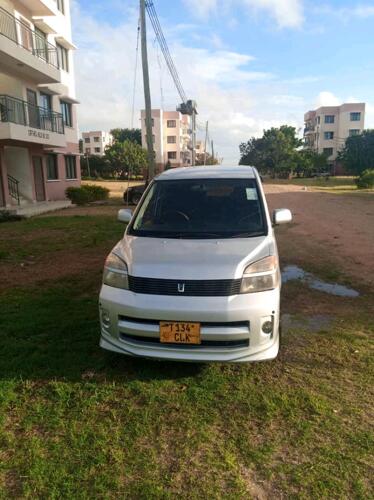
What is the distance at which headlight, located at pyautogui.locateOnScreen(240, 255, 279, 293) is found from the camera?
3.20m

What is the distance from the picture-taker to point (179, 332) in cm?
310

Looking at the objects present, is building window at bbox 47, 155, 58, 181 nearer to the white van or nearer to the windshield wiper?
the white van

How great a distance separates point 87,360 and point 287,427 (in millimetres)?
1932

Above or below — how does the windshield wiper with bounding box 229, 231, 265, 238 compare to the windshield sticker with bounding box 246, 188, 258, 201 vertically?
below

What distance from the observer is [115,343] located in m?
3.34

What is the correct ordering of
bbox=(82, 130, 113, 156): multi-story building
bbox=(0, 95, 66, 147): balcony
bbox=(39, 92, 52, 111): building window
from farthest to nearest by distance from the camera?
bbox=(82, 130, 113, 156): multi-story building
bbox=(39, 92, 52, 111): building window
bbox=(0, 95, 66, 147): balcony

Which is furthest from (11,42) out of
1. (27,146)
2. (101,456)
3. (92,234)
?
(101,456)

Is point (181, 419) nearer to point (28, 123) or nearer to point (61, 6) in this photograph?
point (28, 123)

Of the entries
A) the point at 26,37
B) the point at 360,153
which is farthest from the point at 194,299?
the point at 360,153

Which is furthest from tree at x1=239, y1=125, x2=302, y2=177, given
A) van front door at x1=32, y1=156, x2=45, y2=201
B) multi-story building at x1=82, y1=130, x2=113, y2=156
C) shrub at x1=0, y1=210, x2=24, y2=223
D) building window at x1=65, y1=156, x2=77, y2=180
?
multi-story building at x1=82, y1=130, x2=113, y2=156

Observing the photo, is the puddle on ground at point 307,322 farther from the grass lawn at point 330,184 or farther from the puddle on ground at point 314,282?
the grass lawn at point 330,184

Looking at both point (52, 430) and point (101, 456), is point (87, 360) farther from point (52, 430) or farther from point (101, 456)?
point (101, 456)

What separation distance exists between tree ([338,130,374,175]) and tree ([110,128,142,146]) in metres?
43.2

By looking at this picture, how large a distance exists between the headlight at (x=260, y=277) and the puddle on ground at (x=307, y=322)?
1324 mm
